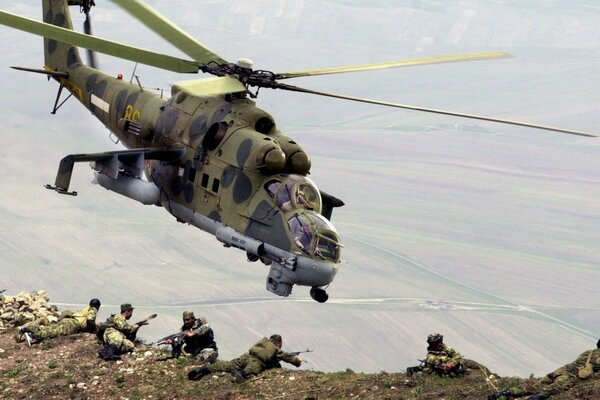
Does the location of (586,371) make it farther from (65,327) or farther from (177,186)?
(65,327)

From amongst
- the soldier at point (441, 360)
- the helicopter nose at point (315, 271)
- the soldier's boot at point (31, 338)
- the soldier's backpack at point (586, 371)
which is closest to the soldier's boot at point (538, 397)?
the soldier's backpack at point (586, 371)

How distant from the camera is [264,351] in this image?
28.4 meters

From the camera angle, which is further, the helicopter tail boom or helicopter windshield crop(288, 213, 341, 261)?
the helicopter tail boom

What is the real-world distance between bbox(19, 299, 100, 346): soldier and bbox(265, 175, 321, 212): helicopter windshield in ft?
27.9

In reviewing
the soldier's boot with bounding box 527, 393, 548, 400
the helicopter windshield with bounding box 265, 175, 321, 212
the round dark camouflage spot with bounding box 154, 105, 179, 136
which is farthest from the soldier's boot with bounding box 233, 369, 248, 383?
the round dark camouflage spot with bounding box 154, 105, 179, 136

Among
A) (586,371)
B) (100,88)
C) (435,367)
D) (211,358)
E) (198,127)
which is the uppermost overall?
(198,127)

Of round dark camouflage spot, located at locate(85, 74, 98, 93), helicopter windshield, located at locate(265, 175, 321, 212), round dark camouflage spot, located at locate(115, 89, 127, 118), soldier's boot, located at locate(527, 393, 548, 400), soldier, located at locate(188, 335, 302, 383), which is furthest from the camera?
round dark camouflage spot, located at locate(85, 74, 98, 93)

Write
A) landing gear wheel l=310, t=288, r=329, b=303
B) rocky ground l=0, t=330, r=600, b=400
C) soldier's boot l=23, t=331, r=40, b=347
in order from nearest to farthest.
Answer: rocky ground l=0, t=330, r=600, b=400 < landing gear wheel l=310, t=288, r=329, b=303 < soldier's boot l=23, t=331, r=40, b=347

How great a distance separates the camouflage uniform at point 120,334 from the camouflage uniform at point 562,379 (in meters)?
12.3

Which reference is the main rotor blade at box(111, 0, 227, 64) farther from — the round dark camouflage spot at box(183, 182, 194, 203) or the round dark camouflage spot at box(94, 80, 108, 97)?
the round dark camouflage spot at box(94, 80, 108, 97)

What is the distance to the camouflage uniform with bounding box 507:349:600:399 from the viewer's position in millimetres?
25234

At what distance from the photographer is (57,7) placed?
39.9 metres

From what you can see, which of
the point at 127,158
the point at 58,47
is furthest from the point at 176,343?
the point at 58,47

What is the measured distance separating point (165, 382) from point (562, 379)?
11528 millimetres
